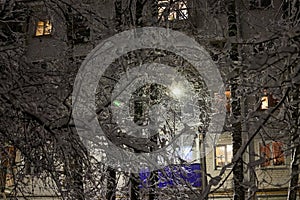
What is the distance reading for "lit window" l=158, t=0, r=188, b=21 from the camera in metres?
A: 6.00

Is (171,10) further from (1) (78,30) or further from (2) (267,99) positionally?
(2) (267,99)

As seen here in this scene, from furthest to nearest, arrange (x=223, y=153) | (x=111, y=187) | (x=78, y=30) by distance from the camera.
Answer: (x=223, y=153)
(x=78, y=30)
(x=111, y=187)

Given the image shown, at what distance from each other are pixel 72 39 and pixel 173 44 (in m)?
Result: 1.53

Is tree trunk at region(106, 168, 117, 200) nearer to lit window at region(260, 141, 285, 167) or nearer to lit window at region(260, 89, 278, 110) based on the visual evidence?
lit window at region(260, 89, 278, 110)

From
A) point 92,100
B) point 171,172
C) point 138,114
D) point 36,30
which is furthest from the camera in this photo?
point 36,30

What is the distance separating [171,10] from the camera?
6.20 metres

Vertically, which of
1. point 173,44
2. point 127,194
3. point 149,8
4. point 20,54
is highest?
point 149,8

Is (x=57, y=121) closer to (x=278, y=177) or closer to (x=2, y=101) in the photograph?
(x=2, y=101)

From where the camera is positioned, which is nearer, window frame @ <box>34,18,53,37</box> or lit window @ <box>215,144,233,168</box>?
window frame @ <box>34,18,53,37</box>

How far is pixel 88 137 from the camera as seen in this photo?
342 cm

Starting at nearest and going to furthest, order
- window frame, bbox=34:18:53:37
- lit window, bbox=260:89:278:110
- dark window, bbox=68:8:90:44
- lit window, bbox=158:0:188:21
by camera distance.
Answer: lit window, bbox=260:89:278:110
window frame, bbox=34:18:53:37
dark window, bbox=68:8:90:44
lit window, bbox=158:0:188:21

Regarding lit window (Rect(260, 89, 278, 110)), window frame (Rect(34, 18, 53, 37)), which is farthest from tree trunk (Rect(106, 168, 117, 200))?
window frame (Rect(34, 18, 53, 37))

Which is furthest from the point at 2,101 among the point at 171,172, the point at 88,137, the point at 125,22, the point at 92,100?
the point at 125,22

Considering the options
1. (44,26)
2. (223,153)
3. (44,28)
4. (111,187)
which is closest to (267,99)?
(111,187)
